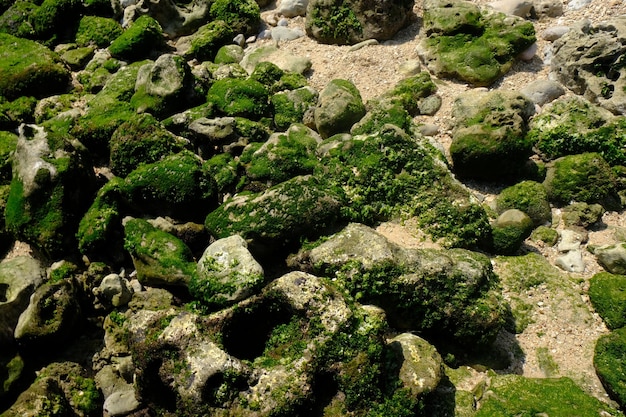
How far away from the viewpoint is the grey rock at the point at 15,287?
34.7ft

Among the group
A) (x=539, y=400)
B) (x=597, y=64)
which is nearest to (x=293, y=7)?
(x=597, y=64)

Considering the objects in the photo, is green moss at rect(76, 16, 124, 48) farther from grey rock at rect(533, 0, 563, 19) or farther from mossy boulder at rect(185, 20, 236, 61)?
grey rock at rect(533, 0, 563, 19)

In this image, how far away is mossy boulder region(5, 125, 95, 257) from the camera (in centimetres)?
1214

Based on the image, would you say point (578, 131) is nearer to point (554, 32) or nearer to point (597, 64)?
point (597, 64)

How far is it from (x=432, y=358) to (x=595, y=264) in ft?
16.1

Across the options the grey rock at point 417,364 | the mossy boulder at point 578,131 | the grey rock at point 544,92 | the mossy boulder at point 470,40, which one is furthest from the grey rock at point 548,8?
the grey rock at point 417,364

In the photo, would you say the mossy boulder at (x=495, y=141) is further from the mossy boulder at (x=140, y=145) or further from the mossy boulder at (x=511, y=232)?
the mossy boulder at (x=140, y=145)

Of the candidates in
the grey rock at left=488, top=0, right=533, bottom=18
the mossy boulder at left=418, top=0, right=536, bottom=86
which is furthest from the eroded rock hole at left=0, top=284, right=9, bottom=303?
the grey rock at left=488, top=0, right=533, bottom=18

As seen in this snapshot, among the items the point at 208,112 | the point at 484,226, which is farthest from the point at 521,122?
the point at 208,112

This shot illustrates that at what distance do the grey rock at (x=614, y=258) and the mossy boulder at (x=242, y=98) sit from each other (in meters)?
9.60

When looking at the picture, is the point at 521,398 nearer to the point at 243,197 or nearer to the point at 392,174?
the point at 392,174

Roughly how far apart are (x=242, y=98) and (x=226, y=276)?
6.92m

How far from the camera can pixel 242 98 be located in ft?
49.7

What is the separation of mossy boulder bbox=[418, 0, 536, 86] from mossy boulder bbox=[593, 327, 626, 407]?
28.1 ft
